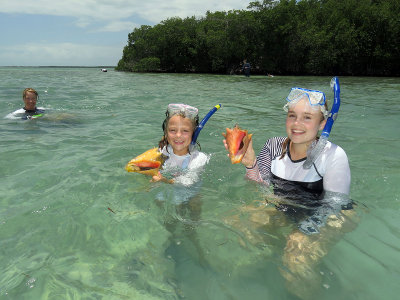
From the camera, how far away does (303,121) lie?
9.46ft

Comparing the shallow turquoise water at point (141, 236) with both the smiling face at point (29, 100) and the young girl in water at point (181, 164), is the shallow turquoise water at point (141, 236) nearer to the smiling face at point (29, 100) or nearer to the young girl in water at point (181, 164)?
the young girl in water at point (181, 164)

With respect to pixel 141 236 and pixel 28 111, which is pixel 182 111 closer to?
pixel 141 236

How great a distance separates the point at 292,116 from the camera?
9.63 feet

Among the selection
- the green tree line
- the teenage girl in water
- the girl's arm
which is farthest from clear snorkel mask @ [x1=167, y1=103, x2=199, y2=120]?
the green tree line

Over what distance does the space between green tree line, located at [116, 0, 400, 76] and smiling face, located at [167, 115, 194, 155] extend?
45.7 metres

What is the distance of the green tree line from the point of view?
141 ft

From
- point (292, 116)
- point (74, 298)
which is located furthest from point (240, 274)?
point (292, 116)

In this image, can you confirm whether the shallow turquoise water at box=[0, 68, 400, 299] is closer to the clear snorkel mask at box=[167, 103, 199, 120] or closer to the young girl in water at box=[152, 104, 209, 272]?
the young girl in water at box=[152, 104, 209, 272]

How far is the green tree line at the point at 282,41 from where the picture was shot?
141 feet

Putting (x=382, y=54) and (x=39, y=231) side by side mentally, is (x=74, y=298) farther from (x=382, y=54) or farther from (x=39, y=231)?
(x=382, y=54)

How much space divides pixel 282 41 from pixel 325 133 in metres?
51.9

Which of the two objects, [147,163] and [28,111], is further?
[28,111]

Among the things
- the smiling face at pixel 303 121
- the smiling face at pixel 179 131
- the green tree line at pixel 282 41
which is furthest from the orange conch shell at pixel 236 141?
the green tree line at pixel 282 41

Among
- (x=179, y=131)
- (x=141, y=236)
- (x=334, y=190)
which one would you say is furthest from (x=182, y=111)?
(x=334, y=190)
